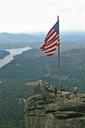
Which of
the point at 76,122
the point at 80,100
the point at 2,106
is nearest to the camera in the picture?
the point at 76,122

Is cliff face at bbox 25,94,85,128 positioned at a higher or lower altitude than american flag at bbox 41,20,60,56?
lower

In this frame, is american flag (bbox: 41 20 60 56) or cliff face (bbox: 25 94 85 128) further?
american flag (bbox: 41 20 60 56)

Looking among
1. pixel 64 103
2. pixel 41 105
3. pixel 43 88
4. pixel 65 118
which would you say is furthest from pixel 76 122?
pixel 43 88

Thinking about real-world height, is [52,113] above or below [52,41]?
below

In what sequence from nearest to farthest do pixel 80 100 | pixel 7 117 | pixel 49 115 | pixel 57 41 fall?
A: pixel 49 115 → pixel 80 100 → pixel 57 41 → pixel 7 117

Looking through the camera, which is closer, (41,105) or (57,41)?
(41,105)

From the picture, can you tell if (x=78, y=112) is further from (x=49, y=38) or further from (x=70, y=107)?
(x=49, y=38)

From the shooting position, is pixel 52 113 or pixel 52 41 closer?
pixel 52 113

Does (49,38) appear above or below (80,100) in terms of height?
above
